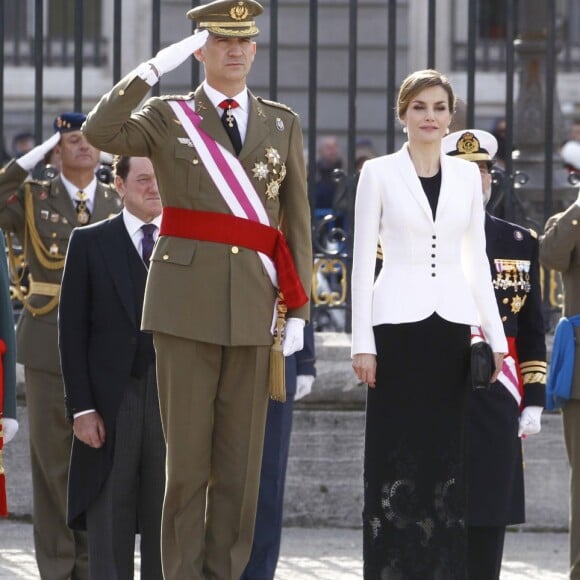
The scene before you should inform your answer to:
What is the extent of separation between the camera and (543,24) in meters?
9.23

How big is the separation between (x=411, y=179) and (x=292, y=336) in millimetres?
594

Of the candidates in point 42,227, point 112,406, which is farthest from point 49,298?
point 112,406

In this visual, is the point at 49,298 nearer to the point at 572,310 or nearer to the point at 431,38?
the point at 572,310

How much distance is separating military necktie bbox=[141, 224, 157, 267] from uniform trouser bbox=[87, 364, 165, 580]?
1.24 feet

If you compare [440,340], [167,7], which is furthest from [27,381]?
[167,7]

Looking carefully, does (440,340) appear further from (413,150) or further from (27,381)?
(27,381)

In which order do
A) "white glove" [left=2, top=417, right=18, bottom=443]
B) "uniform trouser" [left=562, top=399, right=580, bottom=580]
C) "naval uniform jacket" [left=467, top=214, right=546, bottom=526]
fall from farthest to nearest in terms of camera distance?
"uniform trouser" [left=562, top=399, right=580, bottom=580], "naval uniform jacket" [left=467, top=214, right=546, bottom=526], "white glove" [left=2, top=417, right=18, bottom=443]

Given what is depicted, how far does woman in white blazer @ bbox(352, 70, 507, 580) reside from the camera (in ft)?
18.8

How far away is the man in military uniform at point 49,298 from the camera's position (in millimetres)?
7074

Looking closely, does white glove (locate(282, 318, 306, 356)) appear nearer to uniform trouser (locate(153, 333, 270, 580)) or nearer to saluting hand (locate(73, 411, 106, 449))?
uniform trouser (locate(153, 333, 270, 580))

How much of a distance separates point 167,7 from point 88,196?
8.08m

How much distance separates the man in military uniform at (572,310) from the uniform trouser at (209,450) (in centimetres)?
162

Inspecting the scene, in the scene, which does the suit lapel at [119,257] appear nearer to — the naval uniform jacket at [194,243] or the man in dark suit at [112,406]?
the man in dark suit at [112,406]

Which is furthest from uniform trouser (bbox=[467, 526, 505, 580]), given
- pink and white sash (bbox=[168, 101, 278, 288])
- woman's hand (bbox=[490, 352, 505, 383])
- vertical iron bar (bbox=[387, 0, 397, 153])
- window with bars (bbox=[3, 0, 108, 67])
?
window with bars (bbox=[3, 0, 108, 67])
